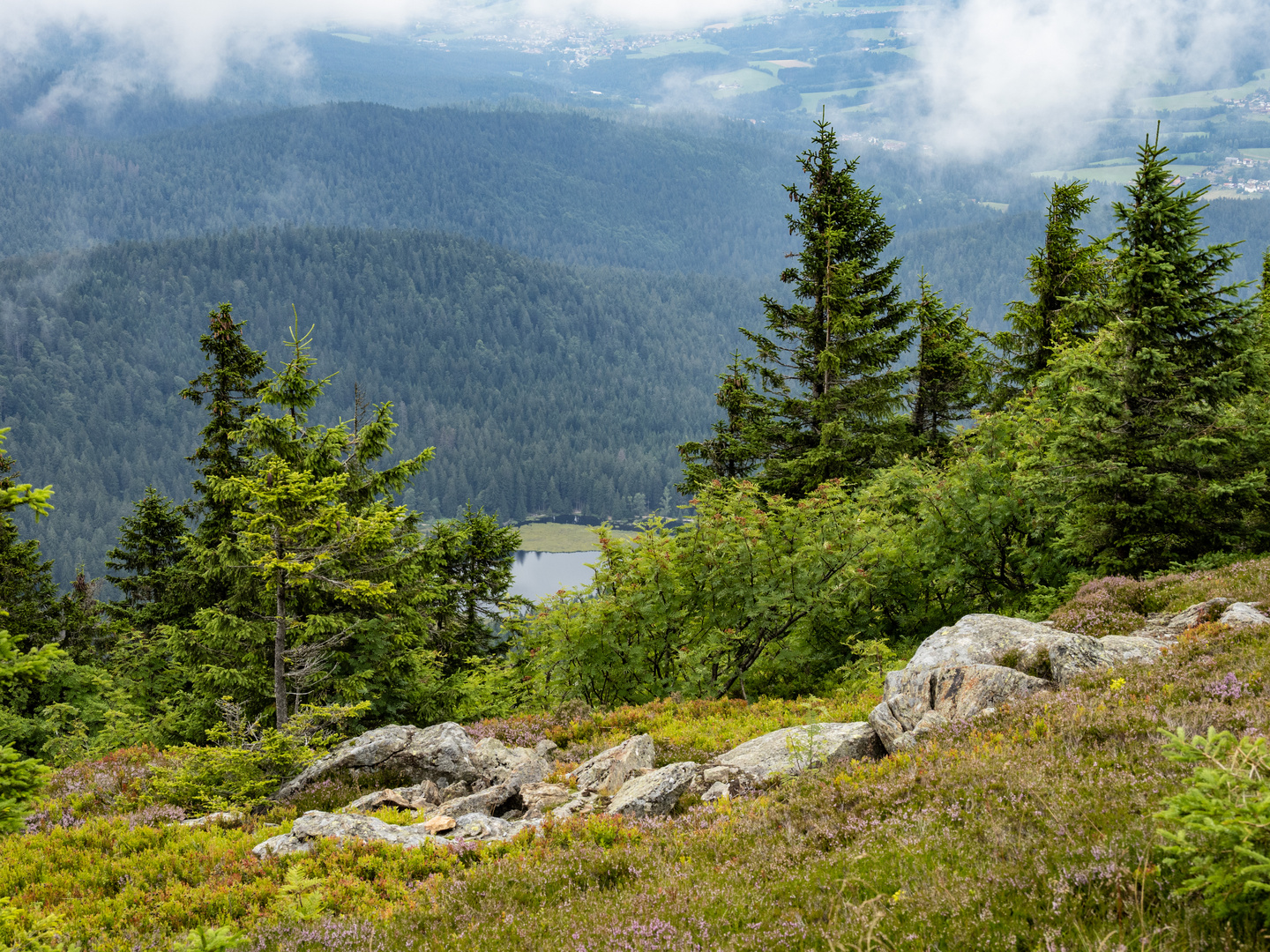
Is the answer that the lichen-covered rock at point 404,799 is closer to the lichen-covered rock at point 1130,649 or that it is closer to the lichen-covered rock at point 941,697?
the lichen-covered rock at point 941,697

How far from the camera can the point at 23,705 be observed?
26.1m

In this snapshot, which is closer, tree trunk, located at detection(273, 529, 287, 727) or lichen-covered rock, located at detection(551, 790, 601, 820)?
lichen-covered rock, located at detection(551, 790, 601, 820)

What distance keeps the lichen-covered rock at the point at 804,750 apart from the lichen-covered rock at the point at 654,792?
826mm

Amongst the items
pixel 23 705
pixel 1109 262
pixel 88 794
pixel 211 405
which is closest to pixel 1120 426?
pixel 1109 262

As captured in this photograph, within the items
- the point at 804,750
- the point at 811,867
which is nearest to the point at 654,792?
the point at 804,750

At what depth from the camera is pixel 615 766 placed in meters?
10.1

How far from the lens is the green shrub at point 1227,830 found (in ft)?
10.2

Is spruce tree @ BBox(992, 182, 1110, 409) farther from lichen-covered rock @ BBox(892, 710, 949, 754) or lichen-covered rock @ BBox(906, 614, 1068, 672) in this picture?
lichen-covered rock @ BBox(892, 710, 949, 754)

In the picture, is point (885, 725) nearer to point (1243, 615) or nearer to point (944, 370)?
point (1243, 615)

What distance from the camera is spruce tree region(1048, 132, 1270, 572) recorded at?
12.0m

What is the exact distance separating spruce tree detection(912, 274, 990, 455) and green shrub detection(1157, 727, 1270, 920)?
23289 mm

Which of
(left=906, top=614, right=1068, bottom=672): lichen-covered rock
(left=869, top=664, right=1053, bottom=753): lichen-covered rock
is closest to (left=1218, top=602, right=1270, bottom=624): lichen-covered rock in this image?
(left=906, top=614, right=1068, bottom=672): lichen-covered rock

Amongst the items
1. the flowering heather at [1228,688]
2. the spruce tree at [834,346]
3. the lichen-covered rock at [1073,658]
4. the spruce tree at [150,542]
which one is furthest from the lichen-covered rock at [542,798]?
the spruce tree at [150,542]

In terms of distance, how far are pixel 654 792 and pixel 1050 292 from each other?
23.9 metres
